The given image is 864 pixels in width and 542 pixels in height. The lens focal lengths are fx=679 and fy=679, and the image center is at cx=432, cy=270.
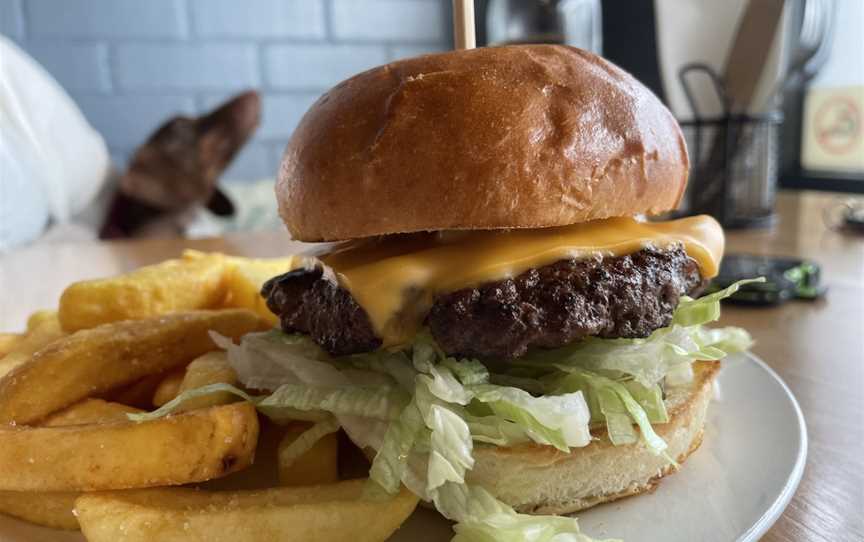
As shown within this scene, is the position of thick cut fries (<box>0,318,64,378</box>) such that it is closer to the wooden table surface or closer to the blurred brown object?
the wooden table surface

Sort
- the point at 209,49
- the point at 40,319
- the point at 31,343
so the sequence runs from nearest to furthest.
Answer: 1. the point at 31,343
2. the point at 40,319
3. the point at 209,49

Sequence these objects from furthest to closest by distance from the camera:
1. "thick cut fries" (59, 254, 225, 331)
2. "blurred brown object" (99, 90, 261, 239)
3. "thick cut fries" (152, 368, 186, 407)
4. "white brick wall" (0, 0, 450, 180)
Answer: "white brick wall" (0, 0, 450, 180), "blurred brown object" (99, 90, 261, 239), "thick cut fries" (59, 254, 225, 331), "thick cut fries" (152, 368, 186, 407)

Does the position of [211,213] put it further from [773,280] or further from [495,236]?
[495,236]

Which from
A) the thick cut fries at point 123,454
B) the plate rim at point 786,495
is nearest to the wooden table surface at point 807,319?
the plate rim at point 786,495

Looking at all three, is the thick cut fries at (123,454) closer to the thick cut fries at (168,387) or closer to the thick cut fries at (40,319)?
the thick cut fries at (168,387)

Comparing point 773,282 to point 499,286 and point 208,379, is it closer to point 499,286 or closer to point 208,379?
point 499,286

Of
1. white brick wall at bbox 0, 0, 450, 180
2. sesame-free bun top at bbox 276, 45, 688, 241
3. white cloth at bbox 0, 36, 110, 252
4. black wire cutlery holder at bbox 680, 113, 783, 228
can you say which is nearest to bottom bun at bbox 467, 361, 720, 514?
sesame-free bun top at bbox 276, 45, 688, 241

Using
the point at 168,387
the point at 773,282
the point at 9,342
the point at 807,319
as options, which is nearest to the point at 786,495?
the point at 168,387
